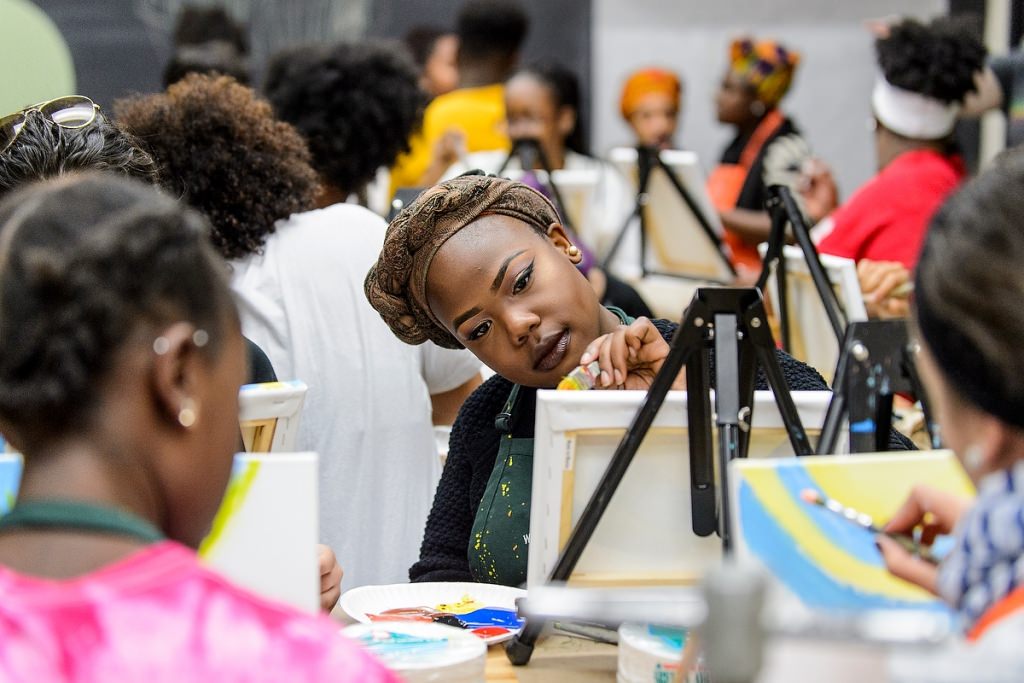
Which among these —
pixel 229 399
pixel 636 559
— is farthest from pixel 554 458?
pixel 229 399

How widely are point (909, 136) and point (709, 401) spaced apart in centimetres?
217

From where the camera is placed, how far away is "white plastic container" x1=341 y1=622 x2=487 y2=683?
4.57ft

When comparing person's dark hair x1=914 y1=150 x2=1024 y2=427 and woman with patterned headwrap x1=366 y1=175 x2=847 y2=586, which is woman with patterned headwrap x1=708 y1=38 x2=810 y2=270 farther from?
person's dark hair x1=914 y1=150 x2=1024 y2=427

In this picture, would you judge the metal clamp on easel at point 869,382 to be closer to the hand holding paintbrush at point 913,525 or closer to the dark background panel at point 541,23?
the hand holding paintbrush at point 913,525

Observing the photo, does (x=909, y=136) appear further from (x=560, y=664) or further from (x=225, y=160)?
(x=560, y=664)

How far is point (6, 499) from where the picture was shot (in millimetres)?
1396

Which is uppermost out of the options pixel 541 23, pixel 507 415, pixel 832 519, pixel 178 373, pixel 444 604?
pixel 541 23

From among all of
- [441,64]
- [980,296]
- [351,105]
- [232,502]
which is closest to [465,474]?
[232,502]

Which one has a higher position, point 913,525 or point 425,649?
point 913,525

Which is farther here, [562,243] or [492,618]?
[562,243]

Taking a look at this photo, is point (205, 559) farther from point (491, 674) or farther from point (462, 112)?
point (462, 112)

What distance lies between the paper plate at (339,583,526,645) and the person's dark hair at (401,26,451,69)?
4.72m

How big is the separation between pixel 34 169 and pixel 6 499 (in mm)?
527

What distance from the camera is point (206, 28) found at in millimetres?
5621
